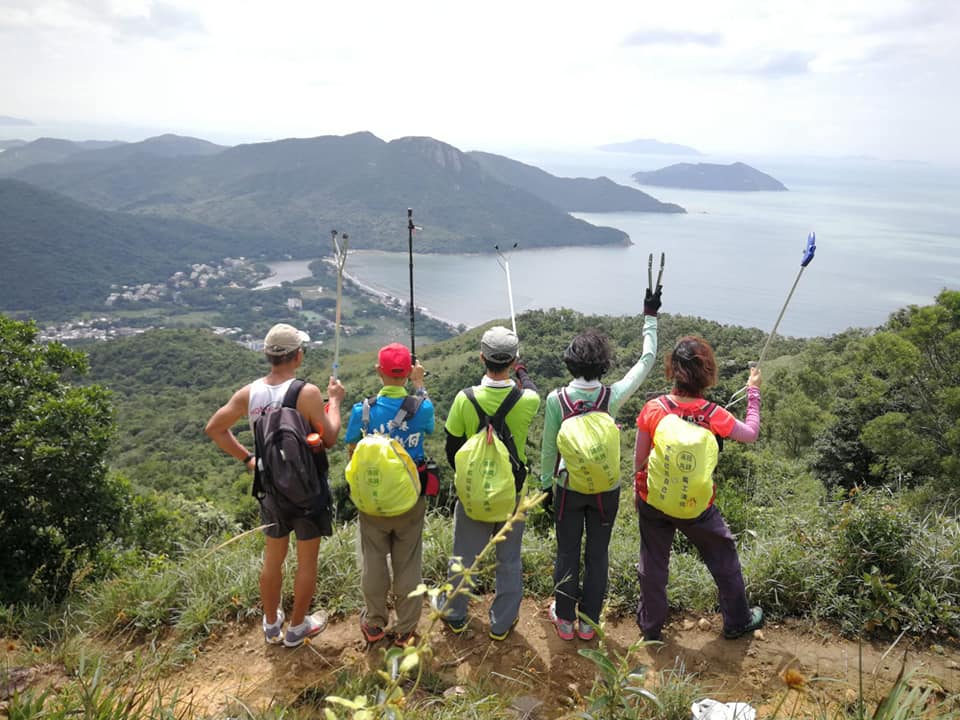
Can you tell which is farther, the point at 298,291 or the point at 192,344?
the point at 298,291

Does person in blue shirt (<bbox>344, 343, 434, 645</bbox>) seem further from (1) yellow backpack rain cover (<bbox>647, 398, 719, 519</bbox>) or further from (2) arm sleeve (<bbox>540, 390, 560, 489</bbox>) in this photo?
(1) yellow backpack rain cover (<bbox>647, 398, 719, 519</bbox>)

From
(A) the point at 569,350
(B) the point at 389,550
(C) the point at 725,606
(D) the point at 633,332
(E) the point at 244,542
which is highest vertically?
(A) the point at 569,350

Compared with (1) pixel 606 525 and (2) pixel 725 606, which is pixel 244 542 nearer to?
(1) pixel 606 525

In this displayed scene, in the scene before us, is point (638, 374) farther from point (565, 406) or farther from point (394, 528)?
point (394, 528)

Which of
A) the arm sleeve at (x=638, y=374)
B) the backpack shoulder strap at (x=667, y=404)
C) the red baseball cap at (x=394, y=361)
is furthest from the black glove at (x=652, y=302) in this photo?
the red baseball cap at (x=394, y=361)

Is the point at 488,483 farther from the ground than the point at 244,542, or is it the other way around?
the point at 488,483

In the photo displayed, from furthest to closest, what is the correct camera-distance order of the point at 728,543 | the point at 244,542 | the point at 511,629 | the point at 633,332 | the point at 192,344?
the point at 192,344 → the point at 633,332 → the point at 244,542 → the point at 511,629 → the point at 728,543

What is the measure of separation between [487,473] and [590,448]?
0.49m

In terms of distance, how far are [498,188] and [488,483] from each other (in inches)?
6981

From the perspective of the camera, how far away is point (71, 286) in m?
102

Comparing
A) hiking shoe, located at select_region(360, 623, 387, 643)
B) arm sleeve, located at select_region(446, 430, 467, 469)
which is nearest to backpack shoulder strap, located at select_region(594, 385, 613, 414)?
arm sleeve, located at select_region(446, 430, 467, 469)

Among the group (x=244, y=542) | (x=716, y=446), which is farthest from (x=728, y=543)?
(x=244, y=542)

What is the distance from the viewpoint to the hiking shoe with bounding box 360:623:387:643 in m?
2.68

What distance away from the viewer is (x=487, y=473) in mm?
2568
